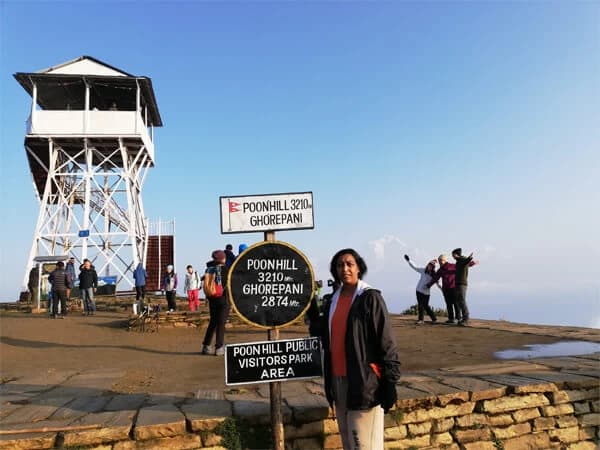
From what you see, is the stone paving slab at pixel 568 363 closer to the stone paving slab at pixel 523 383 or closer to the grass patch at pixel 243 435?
the stone paving slab at pixel 523 383

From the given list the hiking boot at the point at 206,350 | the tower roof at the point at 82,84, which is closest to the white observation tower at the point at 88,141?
the tower roof at the point at 82,84

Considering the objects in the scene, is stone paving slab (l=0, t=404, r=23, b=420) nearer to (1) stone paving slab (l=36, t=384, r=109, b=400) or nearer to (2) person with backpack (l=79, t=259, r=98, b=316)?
(1) stone paving slab (l=36, t=384, r=109, b=400)

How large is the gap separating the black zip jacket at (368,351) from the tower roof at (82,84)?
21024mm

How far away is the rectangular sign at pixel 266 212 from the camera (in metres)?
3.69

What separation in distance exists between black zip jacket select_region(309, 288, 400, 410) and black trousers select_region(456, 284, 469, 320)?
25.3 feet

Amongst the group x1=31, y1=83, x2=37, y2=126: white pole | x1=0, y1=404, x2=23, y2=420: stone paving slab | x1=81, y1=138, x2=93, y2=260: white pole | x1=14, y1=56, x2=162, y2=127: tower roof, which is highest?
x1=14, y1=56, x2=162, y2=127: tower roof

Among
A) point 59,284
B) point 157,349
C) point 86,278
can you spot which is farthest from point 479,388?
point 86,278

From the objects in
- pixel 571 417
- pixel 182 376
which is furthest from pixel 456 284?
pixel 182 376

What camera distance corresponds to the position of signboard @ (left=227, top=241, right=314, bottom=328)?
3.51m

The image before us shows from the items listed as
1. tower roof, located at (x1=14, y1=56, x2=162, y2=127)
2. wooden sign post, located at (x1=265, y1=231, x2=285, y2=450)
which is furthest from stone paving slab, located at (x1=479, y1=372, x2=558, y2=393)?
tower roof, located at (x1=14, y1=56, x2=162, y2=127)

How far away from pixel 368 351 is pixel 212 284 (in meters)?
4.55

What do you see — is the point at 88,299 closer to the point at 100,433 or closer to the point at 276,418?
the point at 100,433

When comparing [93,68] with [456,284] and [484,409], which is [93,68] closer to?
[456,284]

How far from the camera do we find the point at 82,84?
68.5 feet
